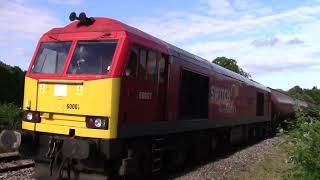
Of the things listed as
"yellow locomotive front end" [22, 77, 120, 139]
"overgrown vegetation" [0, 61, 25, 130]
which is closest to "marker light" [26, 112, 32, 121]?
"yellow locomotive front end" [22, 77, 120, 139]

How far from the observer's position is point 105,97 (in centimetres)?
862

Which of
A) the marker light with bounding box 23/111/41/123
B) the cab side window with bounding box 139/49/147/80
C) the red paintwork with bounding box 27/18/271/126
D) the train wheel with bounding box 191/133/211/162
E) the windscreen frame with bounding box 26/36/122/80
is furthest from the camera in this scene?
the train wheel with bounding box 191/133/211/162

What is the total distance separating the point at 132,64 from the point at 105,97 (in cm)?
100

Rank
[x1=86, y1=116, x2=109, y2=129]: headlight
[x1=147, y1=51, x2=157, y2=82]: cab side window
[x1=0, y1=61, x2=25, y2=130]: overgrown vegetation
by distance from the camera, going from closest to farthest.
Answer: [x1=86, y1=116, x2=109, y2=129]: headlight
[x1=147, y1=51, x2=157, y2=82]: cab side window
[x1=0, y1=61, x2=25, y2=130]: overgrown vegetation

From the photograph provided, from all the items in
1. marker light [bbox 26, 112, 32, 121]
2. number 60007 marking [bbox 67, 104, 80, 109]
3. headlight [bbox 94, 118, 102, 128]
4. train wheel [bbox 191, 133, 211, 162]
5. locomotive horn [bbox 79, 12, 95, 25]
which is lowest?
train wheel [bbox 191, 133, 211, 162]

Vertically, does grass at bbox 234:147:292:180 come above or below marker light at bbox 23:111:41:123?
below

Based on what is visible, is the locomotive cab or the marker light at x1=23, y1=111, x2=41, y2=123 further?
the marker light at x1=23, y1=111, x2=41, y2=123

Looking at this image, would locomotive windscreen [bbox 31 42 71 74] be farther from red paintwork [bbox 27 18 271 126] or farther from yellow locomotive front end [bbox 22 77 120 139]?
yellow locomotive front end [bbox 22 77 120 139]

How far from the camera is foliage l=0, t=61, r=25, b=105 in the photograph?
72.9 ft

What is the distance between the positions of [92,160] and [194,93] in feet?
16.6

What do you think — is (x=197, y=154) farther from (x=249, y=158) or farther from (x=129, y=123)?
(x=129, y=123)

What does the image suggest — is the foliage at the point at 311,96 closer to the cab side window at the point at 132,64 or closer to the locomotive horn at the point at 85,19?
the cab side window at the point at 132,64

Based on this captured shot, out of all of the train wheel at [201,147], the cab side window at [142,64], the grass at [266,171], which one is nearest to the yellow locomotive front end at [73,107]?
the cab side window at [142,64]

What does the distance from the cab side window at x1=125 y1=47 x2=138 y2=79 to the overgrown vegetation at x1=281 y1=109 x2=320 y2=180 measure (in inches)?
119
